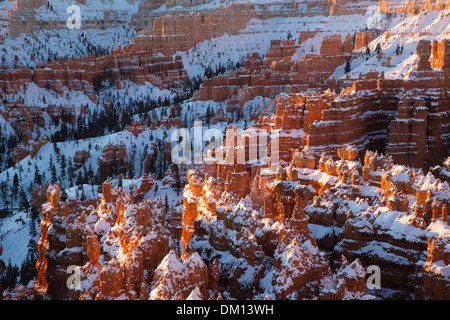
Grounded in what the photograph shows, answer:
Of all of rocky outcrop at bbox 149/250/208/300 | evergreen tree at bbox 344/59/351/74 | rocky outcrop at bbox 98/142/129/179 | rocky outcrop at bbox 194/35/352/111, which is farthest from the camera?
rocky outcrop at bbox 194/35/352/111

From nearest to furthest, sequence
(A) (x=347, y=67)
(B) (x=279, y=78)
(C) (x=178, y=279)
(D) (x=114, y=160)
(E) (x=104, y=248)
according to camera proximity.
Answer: (C) (x=178, y=279)
(E) (x=104, y=248)
(D) (x=114, y=160)
(A) (x=347, y=67)
(B) (x=279, y=78)

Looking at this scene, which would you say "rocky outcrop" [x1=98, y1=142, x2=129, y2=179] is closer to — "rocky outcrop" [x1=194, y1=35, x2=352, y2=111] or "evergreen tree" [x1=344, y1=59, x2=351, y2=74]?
"rocky outcrop" [x1=194, y1=35, x2=352, y2=111]

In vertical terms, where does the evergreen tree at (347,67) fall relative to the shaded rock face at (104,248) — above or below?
above

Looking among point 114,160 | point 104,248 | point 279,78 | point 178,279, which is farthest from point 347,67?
point 178,279

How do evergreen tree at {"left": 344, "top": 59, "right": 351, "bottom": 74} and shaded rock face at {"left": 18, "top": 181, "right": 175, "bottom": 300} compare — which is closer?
shaded rock face at {"left": 18, "top": 181, "right": 175, "bottom": 300}

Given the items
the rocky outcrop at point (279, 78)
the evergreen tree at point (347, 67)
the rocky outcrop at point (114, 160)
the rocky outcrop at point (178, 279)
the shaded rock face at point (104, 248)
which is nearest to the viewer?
the rocky outcrop at point (178, 279)

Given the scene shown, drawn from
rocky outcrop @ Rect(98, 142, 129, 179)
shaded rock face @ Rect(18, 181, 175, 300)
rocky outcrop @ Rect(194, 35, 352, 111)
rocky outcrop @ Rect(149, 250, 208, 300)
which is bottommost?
rocky outcrop @ Rect(98, 142, 129, 179)

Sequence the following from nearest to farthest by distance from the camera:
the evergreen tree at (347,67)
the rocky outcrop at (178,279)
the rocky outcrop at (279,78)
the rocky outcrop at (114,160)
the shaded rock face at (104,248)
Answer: the rocky outcrop at (178,279) < the shaded rock face at (104,248) < the rocky outcrop at (114,160) < the evergreen tree at (347,67) < the rocky outcrop at (279,78)

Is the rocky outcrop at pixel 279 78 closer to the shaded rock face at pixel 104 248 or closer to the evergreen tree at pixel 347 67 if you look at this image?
the evergreen tree at pixel 347 67

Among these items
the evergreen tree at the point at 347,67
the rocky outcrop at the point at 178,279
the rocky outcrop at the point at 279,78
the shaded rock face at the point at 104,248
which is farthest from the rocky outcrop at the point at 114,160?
the rocky outcrop at the point at 178,279

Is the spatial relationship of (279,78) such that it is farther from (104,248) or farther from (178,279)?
(178,279)

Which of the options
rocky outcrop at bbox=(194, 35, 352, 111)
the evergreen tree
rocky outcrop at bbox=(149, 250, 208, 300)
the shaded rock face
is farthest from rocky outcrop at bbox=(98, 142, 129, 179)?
rocky outcrop at bbox=(149, 250, 208, 300)

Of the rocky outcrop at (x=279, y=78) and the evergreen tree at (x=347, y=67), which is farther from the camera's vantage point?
the rocky outcrop at (x=279, y=78)
